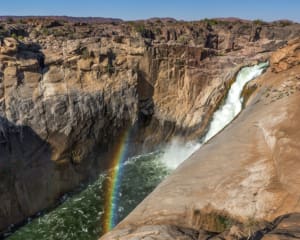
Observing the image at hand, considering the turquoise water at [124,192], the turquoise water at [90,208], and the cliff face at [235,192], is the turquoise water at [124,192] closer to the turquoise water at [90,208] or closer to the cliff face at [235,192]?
the turquoise water at [90,208]

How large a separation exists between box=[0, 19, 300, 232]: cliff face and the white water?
0.55 m

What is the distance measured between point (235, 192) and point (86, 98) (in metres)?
11.2

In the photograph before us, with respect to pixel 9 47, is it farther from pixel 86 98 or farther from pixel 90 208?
pixel 90 208

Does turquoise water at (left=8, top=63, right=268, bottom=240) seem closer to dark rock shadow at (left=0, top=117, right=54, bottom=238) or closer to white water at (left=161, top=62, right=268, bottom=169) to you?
white water at (left=161, top=62, right=268, bottom=169)

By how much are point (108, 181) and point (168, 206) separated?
1035 cm

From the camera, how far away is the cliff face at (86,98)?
15.8 meters

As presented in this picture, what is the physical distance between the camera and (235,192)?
29.3 feet

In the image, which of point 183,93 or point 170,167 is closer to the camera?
point 170,167

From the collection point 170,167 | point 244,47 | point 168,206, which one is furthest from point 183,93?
point 168,206

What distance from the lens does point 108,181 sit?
18.5 metres

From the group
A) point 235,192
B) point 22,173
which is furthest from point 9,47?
point 235,192

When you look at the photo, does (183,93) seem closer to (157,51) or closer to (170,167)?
(157,51)

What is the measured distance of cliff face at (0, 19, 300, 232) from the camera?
51.9ft

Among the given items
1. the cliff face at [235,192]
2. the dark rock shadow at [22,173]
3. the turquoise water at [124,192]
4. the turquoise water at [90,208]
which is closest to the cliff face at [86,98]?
the dark rock shadow at [22,173]
